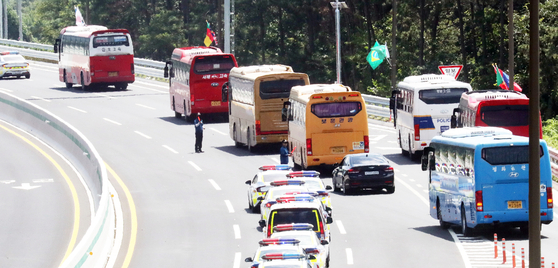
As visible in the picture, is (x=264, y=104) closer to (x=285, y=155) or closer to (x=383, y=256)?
(x=285, y=155)

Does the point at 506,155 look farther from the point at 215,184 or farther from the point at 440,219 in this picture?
the point at 215,184

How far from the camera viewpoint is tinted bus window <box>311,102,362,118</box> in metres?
35.3

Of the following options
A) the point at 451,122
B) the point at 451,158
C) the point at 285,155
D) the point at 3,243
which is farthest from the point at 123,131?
the point at 451,158

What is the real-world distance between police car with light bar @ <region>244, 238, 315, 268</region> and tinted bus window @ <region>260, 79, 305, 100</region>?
2219 centimetres

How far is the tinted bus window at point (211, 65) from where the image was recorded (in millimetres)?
48188

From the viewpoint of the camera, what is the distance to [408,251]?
74.9 ft

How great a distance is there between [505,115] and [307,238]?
1630 centimetres

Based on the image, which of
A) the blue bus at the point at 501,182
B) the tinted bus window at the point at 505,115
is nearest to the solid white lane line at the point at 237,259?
the blue bus at the point at 501,182

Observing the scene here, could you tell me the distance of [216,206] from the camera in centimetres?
3055

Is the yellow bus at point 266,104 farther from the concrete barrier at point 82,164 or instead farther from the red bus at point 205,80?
the concrete barrier at point 82,164

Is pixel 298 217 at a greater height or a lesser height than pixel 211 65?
lesser

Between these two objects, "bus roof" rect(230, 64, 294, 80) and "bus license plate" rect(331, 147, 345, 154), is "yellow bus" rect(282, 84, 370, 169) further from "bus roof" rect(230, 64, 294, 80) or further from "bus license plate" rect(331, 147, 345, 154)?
"bus roof" rect(230, 64, 294, 80)

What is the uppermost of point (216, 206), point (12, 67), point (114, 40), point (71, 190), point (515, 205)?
point (114, 40)

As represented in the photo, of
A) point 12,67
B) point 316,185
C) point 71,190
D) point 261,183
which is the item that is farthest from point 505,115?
point 12,67
